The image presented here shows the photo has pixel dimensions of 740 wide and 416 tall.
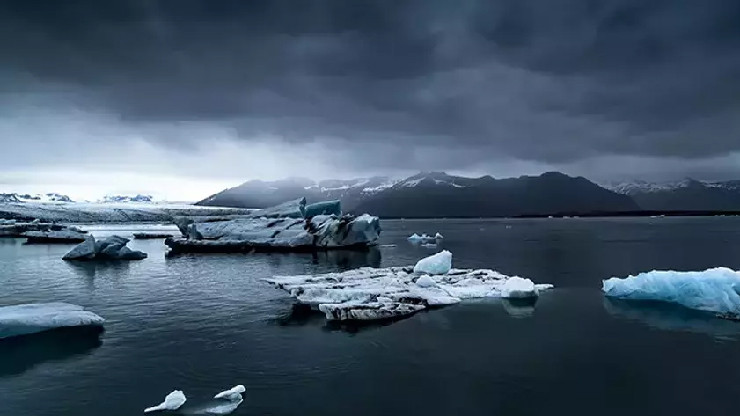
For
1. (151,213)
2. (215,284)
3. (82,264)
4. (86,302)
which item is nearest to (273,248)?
(82,264)

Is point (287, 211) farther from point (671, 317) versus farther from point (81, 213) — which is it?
point (81, 213)

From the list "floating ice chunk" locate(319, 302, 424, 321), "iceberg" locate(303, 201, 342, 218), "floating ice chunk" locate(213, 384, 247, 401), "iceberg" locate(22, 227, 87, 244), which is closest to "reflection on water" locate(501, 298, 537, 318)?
"floating ice chunk" locate(319, 302, 424, 321)

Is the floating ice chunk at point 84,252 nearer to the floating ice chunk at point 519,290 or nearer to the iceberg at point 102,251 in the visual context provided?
the iceberg at point 102,251

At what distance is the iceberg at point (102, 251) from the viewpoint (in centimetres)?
3694

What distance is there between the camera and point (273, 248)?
4481 centimetres

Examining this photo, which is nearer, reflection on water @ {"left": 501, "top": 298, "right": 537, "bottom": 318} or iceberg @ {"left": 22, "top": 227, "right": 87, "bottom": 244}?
reflection on water @ {"left": 501, "top": 298, "right": 537, "bottom": 318}

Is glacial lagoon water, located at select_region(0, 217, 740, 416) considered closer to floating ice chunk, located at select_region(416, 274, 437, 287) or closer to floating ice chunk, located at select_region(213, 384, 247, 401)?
floating ice chunk, located at select_region(213, 384, 247, 401)

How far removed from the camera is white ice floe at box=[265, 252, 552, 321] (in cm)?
1666

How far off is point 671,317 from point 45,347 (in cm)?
2008

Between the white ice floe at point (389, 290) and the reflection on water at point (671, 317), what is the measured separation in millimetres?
3405

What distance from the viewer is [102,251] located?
123 feet

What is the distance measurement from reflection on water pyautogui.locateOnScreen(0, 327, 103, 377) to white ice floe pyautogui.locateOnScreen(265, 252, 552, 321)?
23.7 feet

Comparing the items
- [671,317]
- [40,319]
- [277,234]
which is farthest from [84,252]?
[671,317]

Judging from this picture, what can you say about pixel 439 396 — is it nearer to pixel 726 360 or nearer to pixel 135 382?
pixel 135 382
